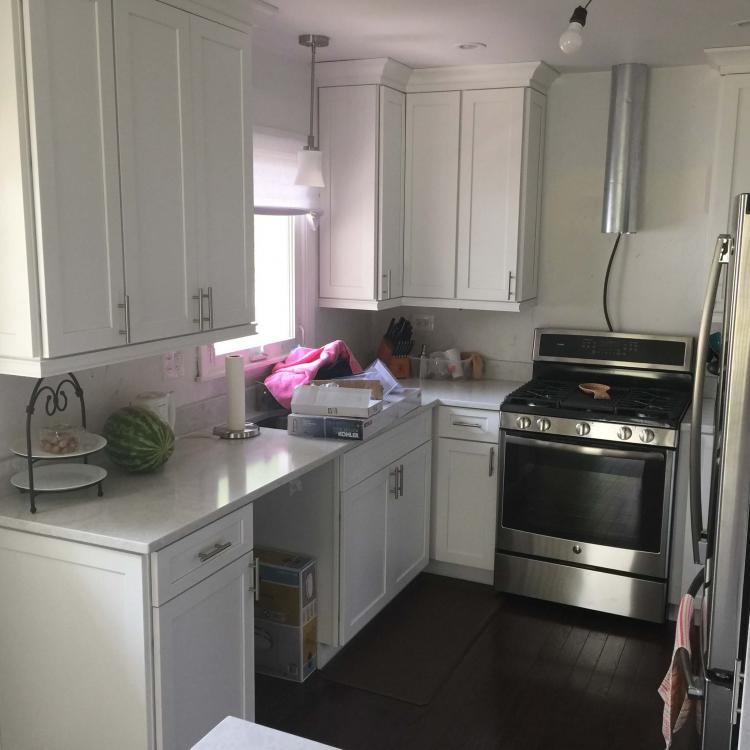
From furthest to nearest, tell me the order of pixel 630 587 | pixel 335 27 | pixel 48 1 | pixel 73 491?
pixel 630 587 → pixel 335 27 → pixel 73 491 → pixel 48 1

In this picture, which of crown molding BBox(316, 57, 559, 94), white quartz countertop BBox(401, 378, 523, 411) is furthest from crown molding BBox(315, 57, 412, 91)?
white quartz countertop BBox(401, 378, 523, 411)

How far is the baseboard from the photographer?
3.89 m

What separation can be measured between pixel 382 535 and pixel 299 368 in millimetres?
760

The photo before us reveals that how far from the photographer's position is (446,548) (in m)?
3.91

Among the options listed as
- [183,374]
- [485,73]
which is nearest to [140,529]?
[183,374]

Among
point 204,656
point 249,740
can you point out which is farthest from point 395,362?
point 249,740

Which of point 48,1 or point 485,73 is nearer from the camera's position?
point 48,1

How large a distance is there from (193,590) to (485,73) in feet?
8.48

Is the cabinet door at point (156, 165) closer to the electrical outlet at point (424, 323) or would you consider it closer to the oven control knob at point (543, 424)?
the oven control knob at point (543, 424)

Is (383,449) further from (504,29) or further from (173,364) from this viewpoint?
(504,29)

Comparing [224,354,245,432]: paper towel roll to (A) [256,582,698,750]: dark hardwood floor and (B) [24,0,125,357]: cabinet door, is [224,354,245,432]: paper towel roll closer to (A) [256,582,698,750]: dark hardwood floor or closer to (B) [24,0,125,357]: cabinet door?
(B) [24,0,125,357]: cabinet door

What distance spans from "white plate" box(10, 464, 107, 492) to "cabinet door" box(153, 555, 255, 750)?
1.43ft

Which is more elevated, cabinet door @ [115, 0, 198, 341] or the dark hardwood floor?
cabinet door @ [115, 0, 198, 341]

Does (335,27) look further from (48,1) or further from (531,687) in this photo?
(531,687)
